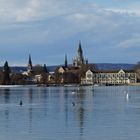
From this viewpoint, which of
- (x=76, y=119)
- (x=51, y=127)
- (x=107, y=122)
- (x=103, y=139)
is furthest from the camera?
(x=76, y=119)

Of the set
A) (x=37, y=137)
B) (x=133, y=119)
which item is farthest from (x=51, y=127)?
(x=133, y=119)

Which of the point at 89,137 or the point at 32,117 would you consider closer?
the point at 89,137

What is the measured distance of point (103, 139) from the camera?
2423cm

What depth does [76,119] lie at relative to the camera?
3506 cm

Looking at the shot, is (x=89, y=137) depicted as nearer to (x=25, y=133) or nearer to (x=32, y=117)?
(x=25, y=133)

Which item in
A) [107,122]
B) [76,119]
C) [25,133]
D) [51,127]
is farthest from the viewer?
[76,119]

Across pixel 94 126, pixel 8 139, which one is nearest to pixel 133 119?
pixel 94 126

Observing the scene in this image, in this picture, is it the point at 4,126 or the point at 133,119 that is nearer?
the point at 4,126

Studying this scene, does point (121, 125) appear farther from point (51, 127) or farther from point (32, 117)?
point (32, 117)

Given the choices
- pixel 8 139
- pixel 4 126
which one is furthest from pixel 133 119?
pixel 8 139

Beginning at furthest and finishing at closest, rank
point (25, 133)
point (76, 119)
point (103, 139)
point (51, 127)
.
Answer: point (76, 119), point (51, 127), point (25, 133), point (103, 139)

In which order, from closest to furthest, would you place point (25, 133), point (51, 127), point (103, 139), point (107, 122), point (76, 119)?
point (103, 139) → point (25, 133) → point (51, 127) → point (107, 122) → point (76, 119)

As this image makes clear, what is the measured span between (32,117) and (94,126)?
315 inches

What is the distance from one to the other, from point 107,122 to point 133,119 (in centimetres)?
277
